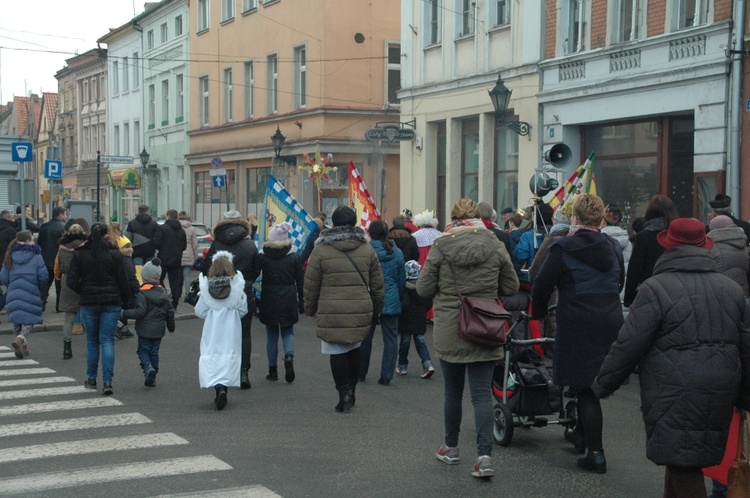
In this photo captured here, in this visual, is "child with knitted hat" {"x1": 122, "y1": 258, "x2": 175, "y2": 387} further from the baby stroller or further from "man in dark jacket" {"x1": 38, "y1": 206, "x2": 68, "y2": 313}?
"man in dark jacket" {"x1": 38, "y1": 206, "x2": 68, "y2": 313}

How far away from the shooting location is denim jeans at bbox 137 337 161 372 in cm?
1049

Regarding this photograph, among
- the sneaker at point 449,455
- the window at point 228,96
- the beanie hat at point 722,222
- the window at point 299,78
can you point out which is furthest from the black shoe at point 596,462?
the window at point 228,96

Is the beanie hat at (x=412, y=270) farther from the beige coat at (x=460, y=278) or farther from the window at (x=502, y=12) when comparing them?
the window at (x=502, y=12)

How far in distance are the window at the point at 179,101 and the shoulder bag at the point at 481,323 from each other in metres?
37.8

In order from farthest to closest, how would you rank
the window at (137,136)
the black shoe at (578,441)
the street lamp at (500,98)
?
the window at (137,136) < the street lamp at (500,98) < the black shoe at (578,441)

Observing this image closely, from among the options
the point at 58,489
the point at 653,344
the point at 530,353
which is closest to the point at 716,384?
the point at 653,344

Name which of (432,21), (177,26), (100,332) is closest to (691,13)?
(432,21)

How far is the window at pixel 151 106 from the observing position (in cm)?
4706

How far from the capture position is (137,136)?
50.3 meters

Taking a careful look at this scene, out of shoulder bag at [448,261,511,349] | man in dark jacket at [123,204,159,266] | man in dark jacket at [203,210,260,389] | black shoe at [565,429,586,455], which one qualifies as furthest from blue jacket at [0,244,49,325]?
black shoe at [565,429,586,455]

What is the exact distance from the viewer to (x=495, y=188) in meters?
23.2

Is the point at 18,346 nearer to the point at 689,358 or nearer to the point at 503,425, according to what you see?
the point at 503,425

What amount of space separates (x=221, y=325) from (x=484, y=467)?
3708 mm

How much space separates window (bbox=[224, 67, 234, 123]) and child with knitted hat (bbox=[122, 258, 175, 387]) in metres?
28.6
